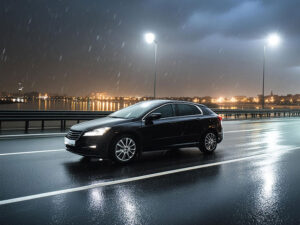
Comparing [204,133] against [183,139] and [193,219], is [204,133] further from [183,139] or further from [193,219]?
[193,219]

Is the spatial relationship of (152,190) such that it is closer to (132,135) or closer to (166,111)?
(132,135)

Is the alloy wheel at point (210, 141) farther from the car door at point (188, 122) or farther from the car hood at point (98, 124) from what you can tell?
the car hood at point (98, 124)

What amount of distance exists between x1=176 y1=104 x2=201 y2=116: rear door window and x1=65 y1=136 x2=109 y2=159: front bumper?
8.17 feet

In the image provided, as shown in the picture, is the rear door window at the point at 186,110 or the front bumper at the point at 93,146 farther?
the rear door window at the point at 186,110

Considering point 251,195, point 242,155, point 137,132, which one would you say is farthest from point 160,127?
point 251,195

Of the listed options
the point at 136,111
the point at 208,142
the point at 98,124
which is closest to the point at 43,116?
the point at 136,111

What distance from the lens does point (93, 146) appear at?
23.6ft

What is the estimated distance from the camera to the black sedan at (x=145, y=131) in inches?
286

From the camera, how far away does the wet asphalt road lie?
166 inches

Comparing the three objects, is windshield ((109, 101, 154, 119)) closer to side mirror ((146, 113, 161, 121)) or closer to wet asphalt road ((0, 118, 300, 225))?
side mirror ((146, 113, 161, 121))

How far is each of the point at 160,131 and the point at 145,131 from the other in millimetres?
474

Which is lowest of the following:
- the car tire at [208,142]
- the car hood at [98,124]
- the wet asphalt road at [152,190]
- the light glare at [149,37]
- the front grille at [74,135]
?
the wet asphalt road at [152,190]

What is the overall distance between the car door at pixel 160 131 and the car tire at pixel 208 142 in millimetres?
1192

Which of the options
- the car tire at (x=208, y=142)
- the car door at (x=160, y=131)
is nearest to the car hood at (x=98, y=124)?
the car door at (x=160, y=131)
